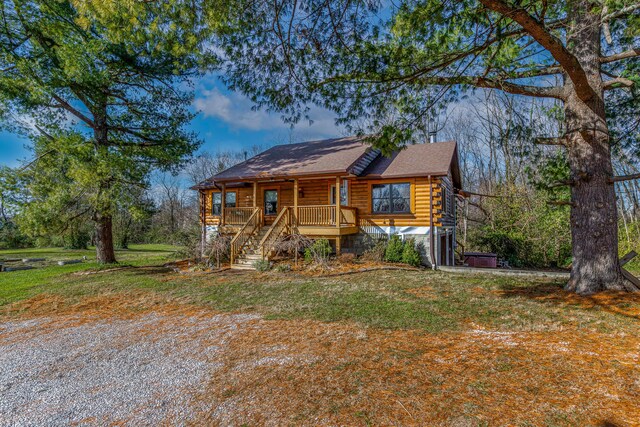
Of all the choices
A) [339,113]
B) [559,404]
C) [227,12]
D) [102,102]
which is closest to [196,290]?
[339,113]

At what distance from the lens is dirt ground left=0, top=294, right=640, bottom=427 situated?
107 inches

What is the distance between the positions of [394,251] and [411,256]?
66 centimetres

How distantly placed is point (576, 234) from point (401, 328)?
453cm

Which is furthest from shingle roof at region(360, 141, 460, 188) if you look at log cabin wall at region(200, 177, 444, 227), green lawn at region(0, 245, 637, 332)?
green lawn at region(0, 245, 637, 332)

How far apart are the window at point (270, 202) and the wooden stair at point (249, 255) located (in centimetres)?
263

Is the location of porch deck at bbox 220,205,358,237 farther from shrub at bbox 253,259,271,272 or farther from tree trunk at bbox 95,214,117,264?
Answer: tree trunk at bbox 95,214,117,264

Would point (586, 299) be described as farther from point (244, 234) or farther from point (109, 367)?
point (244, 234)

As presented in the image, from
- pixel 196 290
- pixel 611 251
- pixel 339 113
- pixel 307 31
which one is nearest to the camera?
pixel 307 31

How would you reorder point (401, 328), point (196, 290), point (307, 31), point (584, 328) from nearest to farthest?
point (584, 328), point (401, 328), point (307, 31), point (196, 290)

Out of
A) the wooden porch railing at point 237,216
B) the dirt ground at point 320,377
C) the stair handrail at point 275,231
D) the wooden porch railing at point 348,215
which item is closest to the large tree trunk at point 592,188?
the dirt ground at point 320,377

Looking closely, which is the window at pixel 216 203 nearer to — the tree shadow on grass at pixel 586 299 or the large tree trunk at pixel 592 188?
the tree shadow on grass at pixel 586 299

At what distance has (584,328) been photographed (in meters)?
4.64

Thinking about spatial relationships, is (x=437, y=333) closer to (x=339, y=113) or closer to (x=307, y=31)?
(x=339, y=113)

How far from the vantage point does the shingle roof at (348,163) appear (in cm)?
1243
